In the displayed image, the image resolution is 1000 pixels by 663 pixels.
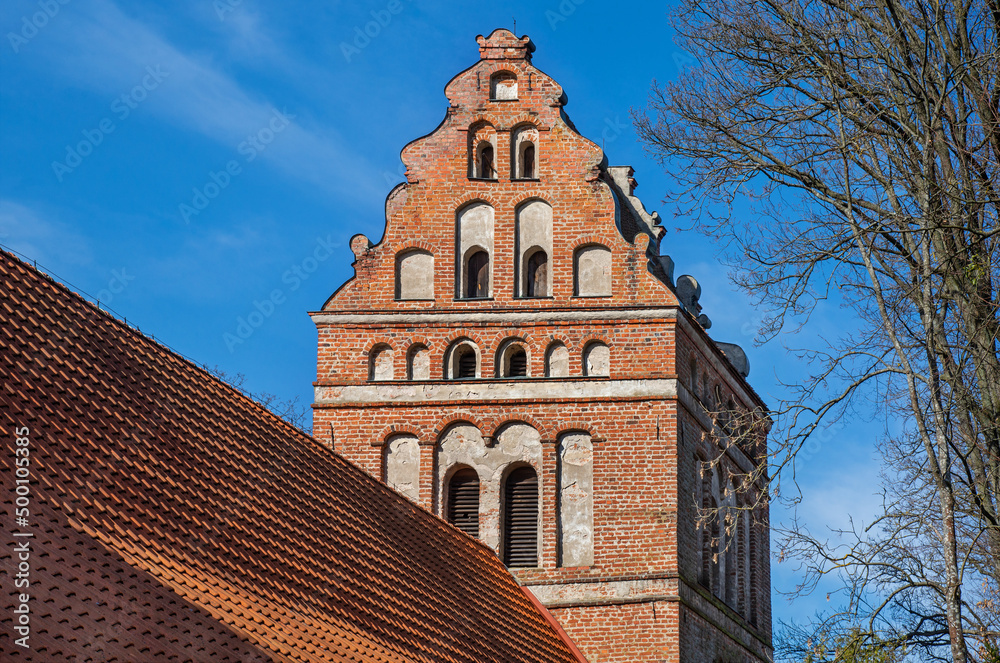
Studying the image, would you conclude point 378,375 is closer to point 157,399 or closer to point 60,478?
point 157,399

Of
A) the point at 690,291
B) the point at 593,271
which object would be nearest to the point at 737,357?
the point at 690,291

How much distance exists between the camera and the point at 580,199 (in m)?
22.8

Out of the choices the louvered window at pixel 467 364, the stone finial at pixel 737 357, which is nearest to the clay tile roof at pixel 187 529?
the louvered window at pixel 467 364

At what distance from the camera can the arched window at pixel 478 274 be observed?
22.8m

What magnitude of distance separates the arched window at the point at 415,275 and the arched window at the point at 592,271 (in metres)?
2.08

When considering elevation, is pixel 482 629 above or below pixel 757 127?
below

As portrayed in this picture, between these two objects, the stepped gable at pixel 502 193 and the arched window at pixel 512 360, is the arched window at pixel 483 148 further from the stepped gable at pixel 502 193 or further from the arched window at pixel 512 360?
the arched window at pixel 512 360

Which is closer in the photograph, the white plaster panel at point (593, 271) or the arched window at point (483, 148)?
the white plaster panel at point (593, 271)

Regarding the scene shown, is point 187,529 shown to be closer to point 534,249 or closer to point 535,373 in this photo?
point 535,373

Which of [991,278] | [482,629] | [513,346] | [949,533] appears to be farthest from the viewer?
[513,346]

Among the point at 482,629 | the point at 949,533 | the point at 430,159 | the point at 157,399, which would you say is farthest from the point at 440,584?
the point at 430,159

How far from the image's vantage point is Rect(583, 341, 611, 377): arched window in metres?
22.3

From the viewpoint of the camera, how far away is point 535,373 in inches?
877

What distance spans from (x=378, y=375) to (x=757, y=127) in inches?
310
